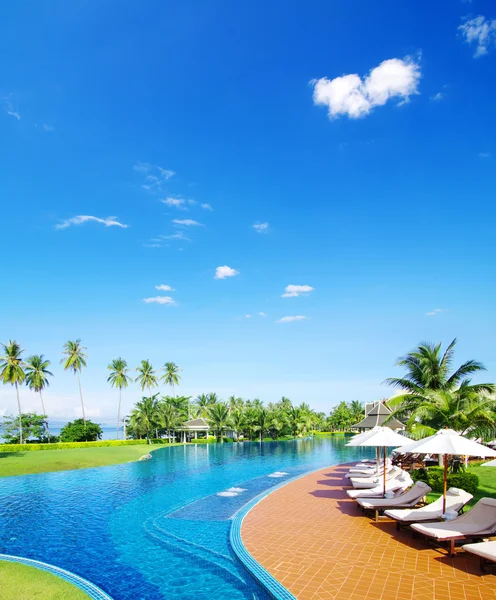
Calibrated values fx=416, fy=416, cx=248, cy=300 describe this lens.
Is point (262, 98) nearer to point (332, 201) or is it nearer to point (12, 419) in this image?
point (332, 201)

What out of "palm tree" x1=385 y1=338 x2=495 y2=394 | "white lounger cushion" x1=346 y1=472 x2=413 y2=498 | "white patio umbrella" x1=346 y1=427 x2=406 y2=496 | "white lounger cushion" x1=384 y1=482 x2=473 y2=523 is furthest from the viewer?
"palm tree" x1=385 y1=338 x2=495 y2=394

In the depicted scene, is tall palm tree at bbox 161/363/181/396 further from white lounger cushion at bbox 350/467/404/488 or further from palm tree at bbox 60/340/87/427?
white lounger cushion at bbox 350/467/404/488

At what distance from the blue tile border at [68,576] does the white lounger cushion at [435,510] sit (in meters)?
5.71

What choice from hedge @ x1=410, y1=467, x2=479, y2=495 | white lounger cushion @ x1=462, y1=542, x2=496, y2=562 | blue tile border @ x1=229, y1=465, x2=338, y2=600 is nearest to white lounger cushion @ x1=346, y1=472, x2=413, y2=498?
hedge @ x1=410, y1=467, x2=479, y2=495

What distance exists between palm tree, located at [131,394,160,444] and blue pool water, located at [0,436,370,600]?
969 inches

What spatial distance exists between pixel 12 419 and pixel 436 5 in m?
52.9

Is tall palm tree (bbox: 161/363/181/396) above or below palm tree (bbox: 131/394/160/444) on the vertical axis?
above

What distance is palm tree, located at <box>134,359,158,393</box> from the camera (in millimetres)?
54969

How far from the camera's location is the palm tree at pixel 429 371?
17.9m

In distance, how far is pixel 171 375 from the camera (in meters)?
59.9

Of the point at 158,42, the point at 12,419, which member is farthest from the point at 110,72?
the point at 12,419

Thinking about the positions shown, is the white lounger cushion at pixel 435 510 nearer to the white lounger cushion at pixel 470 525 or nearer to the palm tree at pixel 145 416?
the white lounger cushion at pixel 470 525

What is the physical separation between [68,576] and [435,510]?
23.6ft

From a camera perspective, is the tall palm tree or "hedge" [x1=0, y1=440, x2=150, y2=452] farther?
the tall palm tree
